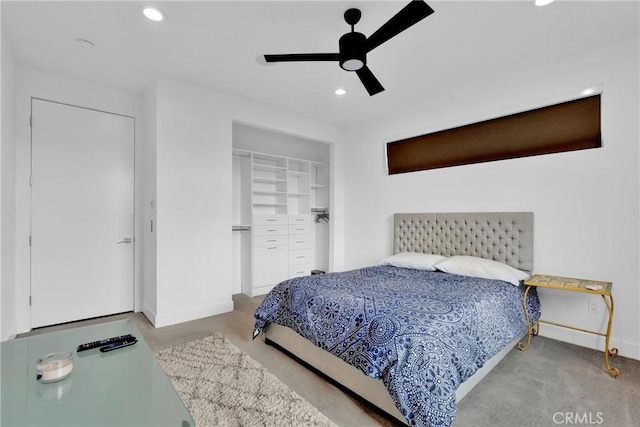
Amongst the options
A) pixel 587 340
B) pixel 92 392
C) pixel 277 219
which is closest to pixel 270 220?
pixel 277 219

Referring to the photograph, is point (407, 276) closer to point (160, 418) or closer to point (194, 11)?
point (160, 418)

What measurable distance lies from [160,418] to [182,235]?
251 centimetres

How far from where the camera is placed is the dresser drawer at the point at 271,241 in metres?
4.40

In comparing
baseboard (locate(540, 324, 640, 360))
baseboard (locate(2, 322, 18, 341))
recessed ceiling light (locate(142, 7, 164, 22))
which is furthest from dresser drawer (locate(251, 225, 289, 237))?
baseboard (locate(540, 324, 640, 360))

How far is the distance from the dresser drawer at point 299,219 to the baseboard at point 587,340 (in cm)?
339

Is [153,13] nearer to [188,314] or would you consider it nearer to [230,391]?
[230,391]

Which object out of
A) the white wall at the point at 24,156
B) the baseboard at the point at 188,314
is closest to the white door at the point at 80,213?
the white wall at the point at 24,156

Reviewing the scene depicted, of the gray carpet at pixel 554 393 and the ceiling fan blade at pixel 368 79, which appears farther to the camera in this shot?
the ceiling fan blade at pixel 368 79

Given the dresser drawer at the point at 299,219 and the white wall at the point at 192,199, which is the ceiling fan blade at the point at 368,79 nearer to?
the white wall at the point at 192,199

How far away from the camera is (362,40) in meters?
1.98

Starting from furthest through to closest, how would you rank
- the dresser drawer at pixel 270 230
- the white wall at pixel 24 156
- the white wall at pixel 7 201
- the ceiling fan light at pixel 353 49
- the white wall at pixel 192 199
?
the dresser drawer at pixel 270 230 < the white wall at pixel 192 199 < the white wall at pixel 24 156 < the white wall at pixel 7 201 < the ceiling fan light at pixel 353 49

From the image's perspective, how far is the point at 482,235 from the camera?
10.6ft

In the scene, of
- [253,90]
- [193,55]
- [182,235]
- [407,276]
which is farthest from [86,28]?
[407,276]

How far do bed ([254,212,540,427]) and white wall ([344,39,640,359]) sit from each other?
0.75 feet
